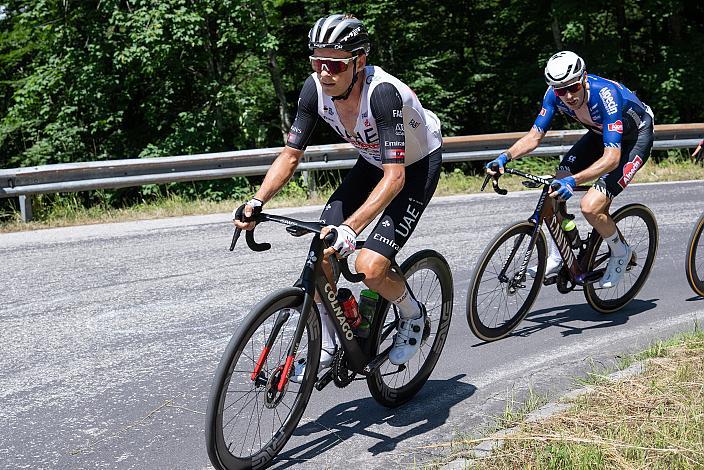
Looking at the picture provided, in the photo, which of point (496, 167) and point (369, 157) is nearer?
point (369, 157)

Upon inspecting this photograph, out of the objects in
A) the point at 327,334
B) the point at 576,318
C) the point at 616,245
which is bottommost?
the point at 576,318

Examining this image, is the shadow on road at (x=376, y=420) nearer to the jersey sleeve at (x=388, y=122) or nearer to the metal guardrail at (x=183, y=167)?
the jersey sleeve at (x=388, y=122)

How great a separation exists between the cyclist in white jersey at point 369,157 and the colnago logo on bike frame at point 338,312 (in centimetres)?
7

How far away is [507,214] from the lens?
36.3 ft

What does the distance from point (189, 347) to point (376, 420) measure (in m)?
1.87

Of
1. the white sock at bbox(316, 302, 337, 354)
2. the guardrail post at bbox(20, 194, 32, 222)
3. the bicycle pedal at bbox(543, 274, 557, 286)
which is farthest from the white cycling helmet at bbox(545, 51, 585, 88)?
the guardrail post at bbox(20, 194, 32, 222)

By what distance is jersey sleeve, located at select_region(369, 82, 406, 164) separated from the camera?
4.63 metres

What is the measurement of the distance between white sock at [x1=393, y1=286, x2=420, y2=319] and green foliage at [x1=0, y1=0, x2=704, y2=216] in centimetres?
1234

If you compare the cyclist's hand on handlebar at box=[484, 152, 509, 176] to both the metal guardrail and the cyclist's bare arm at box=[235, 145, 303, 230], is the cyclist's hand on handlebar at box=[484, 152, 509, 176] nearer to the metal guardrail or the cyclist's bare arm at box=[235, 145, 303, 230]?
the cyclist's bare arm at box=[235, 145, 303, 230]

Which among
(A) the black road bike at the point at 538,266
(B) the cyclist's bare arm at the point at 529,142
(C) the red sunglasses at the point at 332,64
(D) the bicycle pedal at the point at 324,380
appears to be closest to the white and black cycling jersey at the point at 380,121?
(C) the red sunglasses at the point at 332,64

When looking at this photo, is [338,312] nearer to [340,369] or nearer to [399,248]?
[340,369]

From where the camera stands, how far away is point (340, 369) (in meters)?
4.87

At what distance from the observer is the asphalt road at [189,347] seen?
4.85 m

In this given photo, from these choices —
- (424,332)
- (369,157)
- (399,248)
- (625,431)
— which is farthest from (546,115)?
(625,431)
